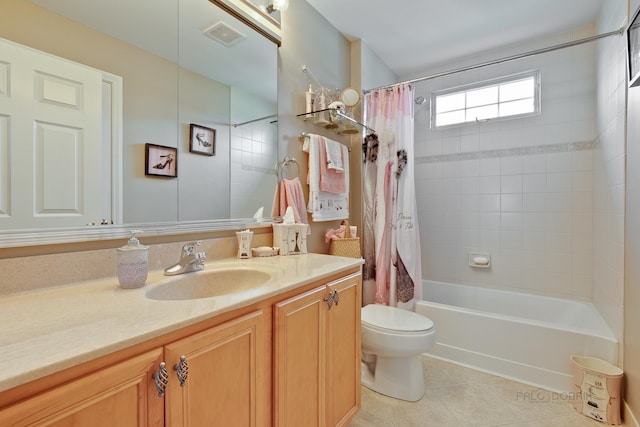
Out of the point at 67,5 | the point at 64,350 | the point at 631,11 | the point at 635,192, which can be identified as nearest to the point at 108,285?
the point at 64,350

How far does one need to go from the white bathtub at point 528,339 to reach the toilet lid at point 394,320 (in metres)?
0.48

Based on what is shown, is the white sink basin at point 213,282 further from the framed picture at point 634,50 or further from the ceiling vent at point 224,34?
the framed picture at point 634,50

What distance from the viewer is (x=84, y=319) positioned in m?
0.69

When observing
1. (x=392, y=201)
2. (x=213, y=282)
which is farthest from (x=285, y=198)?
(x=392, y=201)

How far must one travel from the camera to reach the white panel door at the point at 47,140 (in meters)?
0.85

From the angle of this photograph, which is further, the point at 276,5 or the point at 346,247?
the point at 346,247

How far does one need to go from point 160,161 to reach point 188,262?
0.43 metres

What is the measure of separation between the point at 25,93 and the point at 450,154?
2.96 metres

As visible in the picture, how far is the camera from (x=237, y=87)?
1.54 m

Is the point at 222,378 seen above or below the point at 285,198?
below

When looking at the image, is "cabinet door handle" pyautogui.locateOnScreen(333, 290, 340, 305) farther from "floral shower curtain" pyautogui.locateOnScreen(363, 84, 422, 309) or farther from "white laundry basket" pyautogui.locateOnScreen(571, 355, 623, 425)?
"white laundry basket" pyautogui.locateOnScreen(571, 355, 623, 425)

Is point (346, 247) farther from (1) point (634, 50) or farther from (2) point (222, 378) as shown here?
(1) point (634, 50)

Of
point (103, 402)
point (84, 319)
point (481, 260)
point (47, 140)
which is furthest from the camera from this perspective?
point (481, 260)

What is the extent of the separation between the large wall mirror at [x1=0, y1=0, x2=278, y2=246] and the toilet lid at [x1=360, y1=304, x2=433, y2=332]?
92cm
